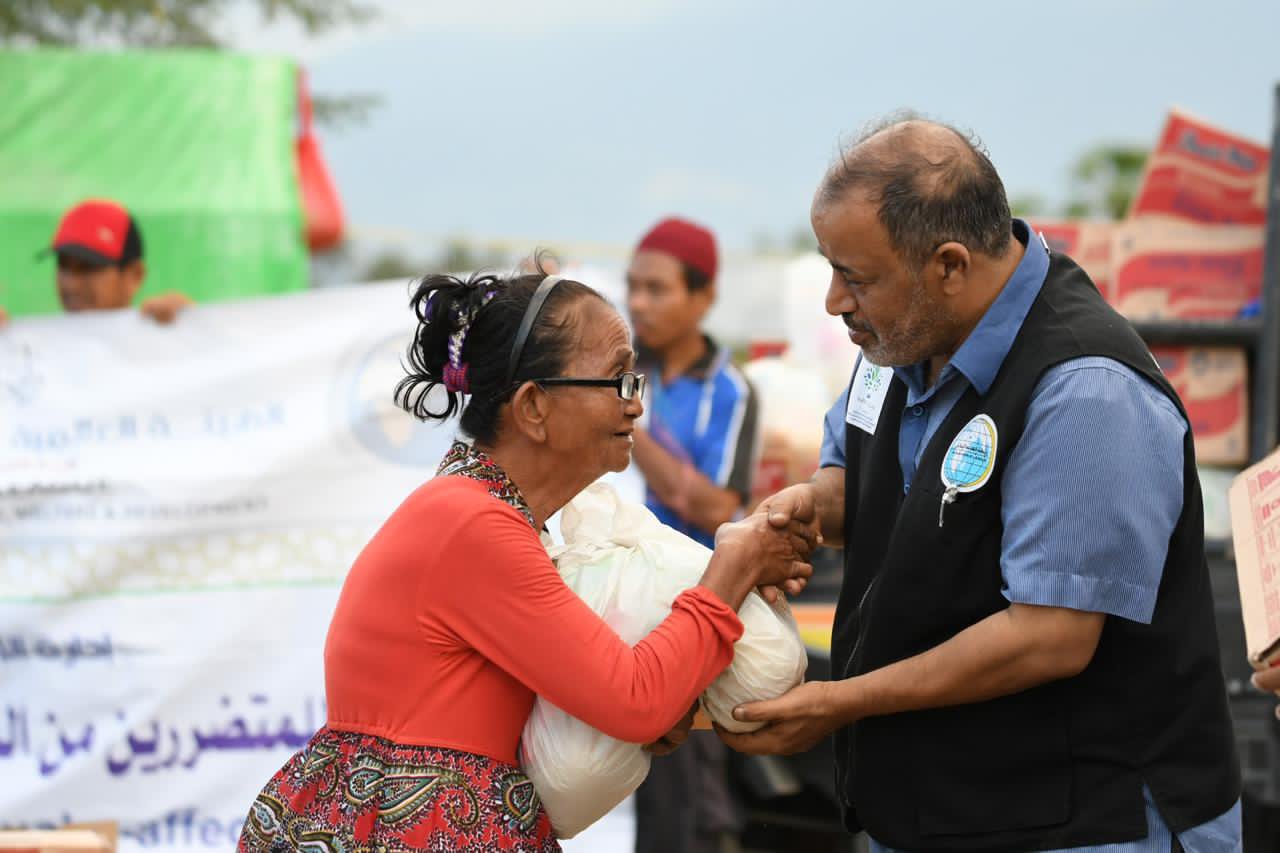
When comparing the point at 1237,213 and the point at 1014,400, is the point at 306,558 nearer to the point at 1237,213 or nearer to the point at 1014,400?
the point at 1014,400

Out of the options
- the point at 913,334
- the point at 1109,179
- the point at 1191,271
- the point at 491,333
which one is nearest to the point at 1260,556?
the point at 913,334

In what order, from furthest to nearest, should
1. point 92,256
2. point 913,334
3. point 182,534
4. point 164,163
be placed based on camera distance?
1. point 164,163
2. point 92,256
3. point 182,534
4. point 913,334

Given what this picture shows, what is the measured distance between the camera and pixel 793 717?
2334 mm

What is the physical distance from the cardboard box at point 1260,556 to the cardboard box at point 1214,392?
2.96 metres

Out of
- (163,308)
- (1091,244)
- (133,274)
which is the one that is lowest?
(163,308)

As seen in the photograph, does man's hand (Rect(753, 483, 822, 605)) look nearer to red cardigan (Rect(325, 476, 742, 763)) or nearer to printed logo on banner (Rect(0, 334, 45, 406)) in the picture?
red cardigan (Rect(325, 476, 742, 763))

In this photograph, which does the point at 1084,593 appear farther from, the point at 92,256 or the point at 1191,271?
the point at 92,256

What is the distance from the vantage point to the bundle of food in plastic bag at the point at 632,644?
2.27m

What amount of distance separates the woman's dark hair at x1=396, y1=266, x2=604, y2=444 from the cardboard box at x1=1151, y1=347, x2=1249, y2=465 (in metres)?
3.62

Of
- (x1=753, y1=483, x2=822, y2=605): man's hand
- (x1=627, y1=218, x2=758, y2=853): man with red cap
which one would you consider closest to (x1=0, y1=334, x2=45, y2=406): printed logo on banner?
(x1=627, y1=218, x2=758, y2=853): man with red cap

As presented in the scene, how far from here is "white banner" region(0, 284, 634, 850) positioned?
475cm

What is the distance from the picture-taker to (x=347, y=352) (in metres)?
4.99

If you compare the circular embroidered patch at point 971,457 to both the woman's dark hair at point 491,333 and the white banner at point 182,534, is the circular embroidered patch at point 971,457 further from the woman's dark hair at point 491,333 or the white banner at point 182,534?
the white banner at point 182,534

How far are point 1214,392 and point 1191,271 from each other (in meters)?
0.49
